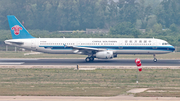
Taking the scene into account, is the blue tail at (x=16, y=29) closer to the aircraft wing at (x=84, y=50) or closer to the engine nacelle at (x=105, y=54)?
the aircraft wing at (x=84, y=50)

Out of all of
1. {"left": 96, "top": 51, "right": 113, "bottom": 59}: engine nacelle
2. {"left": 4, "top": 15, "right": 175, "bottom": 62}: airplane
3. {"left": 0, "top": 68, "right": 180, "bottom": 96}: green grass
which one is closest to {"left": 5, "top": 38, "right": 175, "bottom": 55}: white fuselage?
{"left": 4, "top": 15, "right": 175, "bottom": 62}: airplane

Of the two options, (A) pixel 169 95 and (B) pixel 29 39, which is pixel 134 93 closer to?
(A) pixel 169 95

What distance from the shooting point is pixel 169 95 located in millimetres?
18547

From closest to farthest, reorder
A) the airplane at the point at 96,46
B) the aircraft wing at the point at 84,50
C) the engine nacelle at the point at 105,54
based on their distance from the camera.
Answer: the engine nacelle at the point at 105,54, the aircraft wing at the point at 84,50, the airplane at the point at 96,46

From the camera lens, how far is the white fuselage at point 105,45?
43406 millimetres

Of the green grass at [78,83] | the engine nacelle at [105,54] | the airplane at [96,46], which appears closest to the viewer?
the green grass at [78,83]

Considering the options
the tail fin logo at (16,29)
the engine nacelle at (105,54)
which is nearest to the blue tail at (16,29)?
the tail fin logo at (16,29)

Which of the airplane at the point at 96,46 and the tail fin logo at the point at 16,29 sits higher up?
the tail fin logo at the point at 16,29

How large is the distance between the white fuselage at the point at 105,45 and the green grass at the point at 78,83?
1304 cm

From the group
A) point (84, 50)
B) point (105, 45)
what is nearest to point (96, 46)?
point (105, 45)

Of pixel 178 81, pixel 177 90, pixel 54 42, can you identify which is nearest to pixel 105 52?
pixel 54 42

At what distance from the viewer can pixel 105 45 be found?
43.6 m

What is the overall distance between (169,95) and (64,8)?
9166 cm

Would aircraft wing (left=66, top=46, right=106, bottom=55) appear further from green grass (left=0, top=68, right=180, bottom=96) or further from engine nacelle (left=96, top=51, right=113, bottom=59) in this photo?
green grass (left=0, top=68, right=180, bottom=96)
